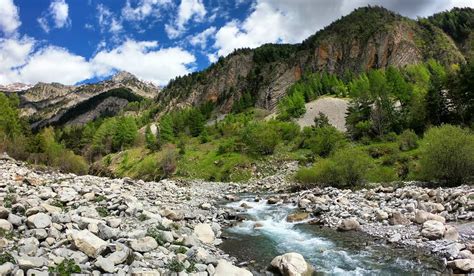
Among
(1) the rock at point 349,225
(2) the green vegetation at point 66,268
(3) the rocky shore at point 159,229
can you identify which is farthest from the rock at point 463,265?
(2) the green vegetation at point 66,268

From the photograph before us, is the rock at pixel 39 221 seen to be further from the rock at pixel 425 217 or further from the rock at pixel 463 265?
the rock at pixel 425 217

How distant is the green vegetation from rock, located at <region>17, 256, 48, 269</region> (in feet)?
1.52

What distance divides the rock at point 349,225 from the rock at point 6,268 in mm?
18659

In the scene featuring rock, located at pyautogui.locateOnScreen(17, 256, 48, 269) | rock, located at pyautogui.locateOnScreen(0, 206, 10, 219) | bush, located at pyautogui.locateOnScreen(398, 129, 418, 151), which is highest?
bush, located at pyautogui.locateOnScreen(398, 129, 418, 151)

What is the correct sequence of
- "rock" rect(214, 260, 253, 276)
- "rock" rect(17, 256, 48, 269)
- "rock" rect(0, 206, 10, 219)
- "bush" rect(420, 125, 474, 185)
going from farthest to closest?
"bush" rect(420, 125, 474, 185), "rock" rect(0, 206, 10, 219), "rock" rect(214, 260, 253, 276), "rock" rect(17, 256, 48, 269)

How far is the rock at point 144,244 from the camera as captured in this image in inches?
650

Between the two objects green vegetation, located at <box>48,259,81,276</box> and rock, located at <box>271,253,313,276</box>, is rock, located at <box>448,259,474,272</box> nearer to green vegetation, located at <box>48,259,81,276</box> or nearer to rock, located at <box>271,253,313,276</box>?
rock, located at <box>271,253,313,276</box>

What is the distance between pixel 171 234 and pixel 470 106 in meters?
68.1

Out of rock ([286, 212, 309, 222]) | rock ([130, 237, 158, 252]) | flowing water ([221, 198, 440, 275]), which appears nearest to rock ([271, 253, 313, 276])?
flowing water ([221, 198, 440, 275])

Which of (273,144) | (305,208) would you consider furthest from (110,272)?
(273,144)

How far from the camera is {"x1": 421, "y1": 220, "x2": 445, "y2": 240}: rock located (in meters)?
19.8

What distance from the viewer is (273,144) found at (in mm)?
80875

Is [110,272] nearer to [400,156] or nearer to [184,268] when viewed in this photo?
[184,268]

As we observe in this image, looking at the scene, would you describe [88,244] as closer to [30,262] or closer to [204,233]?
[30,262]
